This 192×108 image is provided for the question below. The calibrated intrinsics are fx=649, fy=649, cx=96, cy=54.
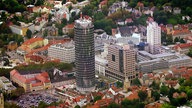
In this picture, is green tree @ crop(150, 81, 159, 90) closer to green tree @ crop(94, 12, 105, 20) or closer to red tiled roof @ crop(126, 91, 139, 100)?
red tiled roof @ crop(126, 91, 139, 100)

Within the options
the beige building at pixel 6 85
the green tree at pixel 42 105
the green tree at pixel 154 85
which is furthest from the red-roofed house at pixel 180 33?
the green tree at pixel 42 105

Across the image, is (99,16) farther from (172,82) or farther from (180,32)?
(172,82)

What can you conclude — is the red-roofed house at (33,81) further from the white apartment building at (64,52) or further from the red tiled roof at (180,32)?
the red tiled roof at (180,32)

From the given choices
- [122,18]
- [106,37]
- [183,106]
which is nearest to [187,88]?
[183,106]

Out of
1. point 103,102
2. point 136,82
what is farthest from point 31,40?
point 103,102

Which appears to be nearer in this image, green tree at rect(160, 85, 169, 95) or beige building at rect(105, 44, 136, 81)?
green tree at rect(160, 85, 169, 95)

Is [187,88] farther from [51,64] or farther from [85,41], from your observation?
[51,64]

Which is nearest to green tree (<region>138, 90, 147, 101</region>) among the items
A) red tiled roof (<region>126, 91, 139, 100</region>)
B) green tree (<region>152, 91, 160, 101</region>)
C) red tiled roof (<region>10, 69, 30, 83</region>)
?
red tiled roof (<region>126, 91, 139, 100</region>)
